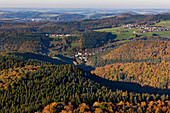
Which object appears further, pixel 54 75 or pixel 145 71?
pixel 145 71

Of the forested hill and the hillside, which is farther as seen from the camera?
the hillside

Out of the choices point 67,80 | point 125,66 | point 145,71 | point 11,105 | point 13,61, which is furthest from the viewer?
point 125,66

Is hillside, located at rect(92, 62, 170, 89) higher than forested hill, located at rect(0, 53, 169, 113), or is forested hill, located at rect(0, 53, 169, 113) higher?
forested hill, located at rect(0, 53, 169, 113)

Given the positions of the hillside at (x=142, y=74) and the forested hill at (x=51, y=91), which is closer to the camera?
the forested hill at (x=51, y=91)

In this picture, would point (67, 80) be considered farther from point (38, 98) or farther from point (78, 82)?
point (38, 98)

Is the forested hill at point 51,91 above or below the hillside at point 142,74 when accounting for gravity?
above

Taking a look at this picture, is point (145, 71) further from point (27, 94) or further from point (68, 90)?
point (27, 94)

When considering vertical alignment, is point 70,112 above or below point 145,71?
above

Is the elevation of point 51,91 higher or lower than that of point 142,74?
higher

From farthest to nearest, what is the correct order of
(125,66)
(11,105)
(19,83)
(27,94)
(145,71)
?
(125,66) → (145,71) → (19,83) → (27,94) → (11,105)

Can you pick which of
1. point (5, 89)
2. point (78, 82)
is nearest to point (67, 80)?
point (78, 82)

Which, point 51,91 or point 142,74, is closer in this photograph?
point 51,91
